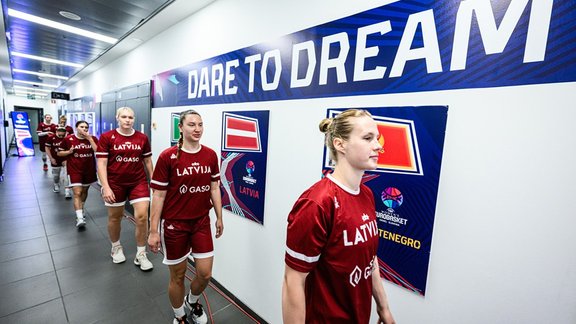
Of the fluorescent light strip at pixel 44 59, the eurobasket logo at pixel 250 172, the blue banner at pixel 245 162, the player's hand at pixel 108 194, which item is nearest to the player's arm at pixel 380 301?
the blue banner at pixel 245 162

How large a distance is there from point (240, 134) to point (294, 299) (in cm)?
162

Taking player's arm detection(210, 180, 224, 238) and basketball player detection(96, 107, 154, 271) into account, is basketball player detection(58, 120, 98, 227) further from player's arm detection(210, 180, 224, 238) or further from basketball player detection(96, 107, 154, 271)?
player's arm detection(210, 180, 224, 238)

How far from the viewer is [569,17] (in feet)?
3.03

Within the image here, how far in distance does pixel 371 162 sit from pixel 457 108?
1.76 feet

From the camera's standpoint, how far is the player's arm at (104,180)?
2.56 meters

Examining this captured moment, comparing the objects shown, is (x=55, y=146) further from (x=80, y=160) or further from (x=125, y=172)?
Result: (x=125, y=172)

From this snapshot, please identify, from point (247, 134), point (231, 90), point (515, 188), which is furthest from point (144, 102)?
point (515, 188)

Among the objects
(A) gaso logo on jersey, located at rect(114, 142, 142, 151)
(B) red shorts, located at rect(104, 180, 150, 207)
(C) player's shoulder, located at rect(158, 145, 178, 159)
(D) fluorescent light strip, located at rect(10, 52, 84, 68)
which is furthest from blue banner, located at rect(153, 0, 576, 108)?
(D) fluorescent light strip, located at rect(10, 52, 84, 68)

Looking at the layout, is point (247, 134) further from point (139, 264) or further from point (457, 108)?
A: point (139, 264)

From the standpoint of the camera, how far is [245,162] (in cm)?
228

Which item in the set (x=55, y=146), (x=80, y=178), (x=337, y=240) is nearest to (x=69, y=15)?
(x=80, y=178)

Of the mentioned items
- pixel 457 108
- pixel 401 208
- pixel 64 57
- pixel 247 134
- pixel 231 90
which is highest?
pixel 64 57

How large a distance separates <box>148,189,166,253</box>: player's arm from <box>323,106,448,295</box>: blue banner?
1425mm

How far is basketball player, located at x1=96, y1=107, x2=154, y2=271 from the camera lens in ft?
8.73
